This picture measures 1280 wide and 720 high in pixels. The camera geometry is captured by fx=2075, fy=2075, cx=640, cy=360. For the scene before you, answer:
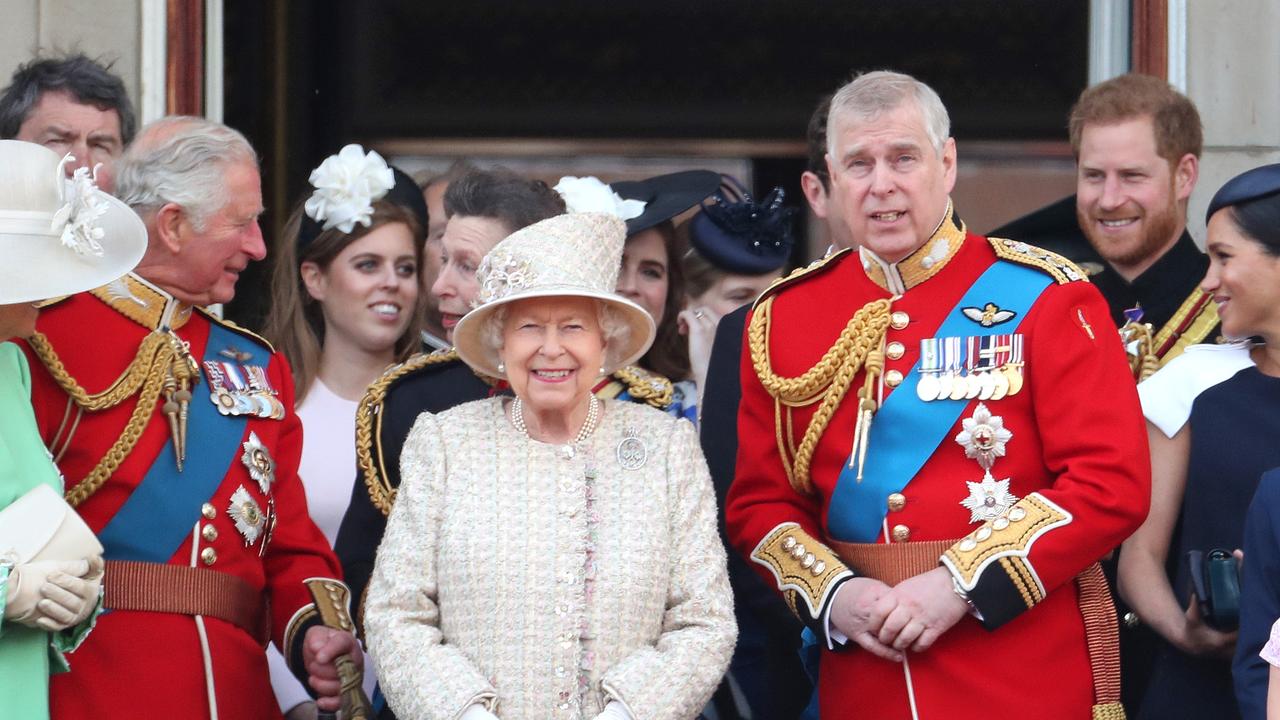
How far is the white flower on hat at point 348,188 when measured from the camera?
201 inches

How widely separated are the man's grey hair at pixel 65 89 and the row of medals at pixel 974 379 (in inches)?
90.3

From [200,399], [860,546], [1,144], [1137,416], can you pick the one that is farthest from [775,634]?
[1,144]

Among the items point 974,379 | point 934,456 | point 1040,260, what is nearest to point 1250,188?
point 1040,260

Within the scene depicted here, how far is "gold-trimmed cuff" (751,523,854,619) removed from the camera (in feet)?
12.9

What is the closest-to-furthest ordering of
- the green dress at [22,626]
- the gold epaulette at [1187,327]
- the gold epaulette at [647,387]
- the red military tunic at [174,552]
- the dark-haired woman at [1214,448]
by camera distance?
1. the green dress at [22,626]
2. the red military tunic at [174,552]
3. the dark-haired woman at [1214,448]
4. the gold epaulette at [647,387]
5. the gold epaulette at [1187,327]

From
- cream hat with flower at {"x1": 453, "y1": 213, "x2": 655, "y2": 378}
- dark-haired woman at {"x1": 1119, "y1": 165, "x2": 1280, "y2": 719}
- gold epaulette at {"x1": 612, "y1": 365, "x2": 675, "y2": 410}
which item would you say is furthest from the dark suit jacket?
gold epaulette at {"x1": 612, "y1": 365, "x2": 675, "y2": 410}

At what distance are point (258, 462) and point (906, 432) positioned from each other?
1.34 m

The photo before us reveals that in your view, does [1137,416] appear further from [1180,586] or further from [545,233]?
[545,233]

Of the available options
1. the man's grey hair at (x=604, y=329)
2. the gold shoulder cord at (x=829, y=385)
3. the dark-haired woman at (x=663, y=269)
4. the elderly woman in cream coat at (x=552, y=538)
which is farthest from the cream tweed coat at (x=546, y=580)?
the dark-haired woman at (x=663, y=269)

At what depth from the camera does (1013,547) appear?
379 centimetres

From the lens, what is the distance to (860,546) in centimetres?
401

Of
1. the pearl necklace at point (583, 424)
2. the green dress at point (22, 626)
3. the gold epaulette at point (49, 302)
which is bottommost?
the green dress at point (22, 626)

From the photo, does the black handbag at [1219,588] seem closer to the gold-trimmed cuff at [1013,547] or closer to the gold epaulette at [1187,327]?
the gold-trimmed cuff at [1013,547]

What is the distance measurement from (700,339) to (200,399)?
1.39 metres
